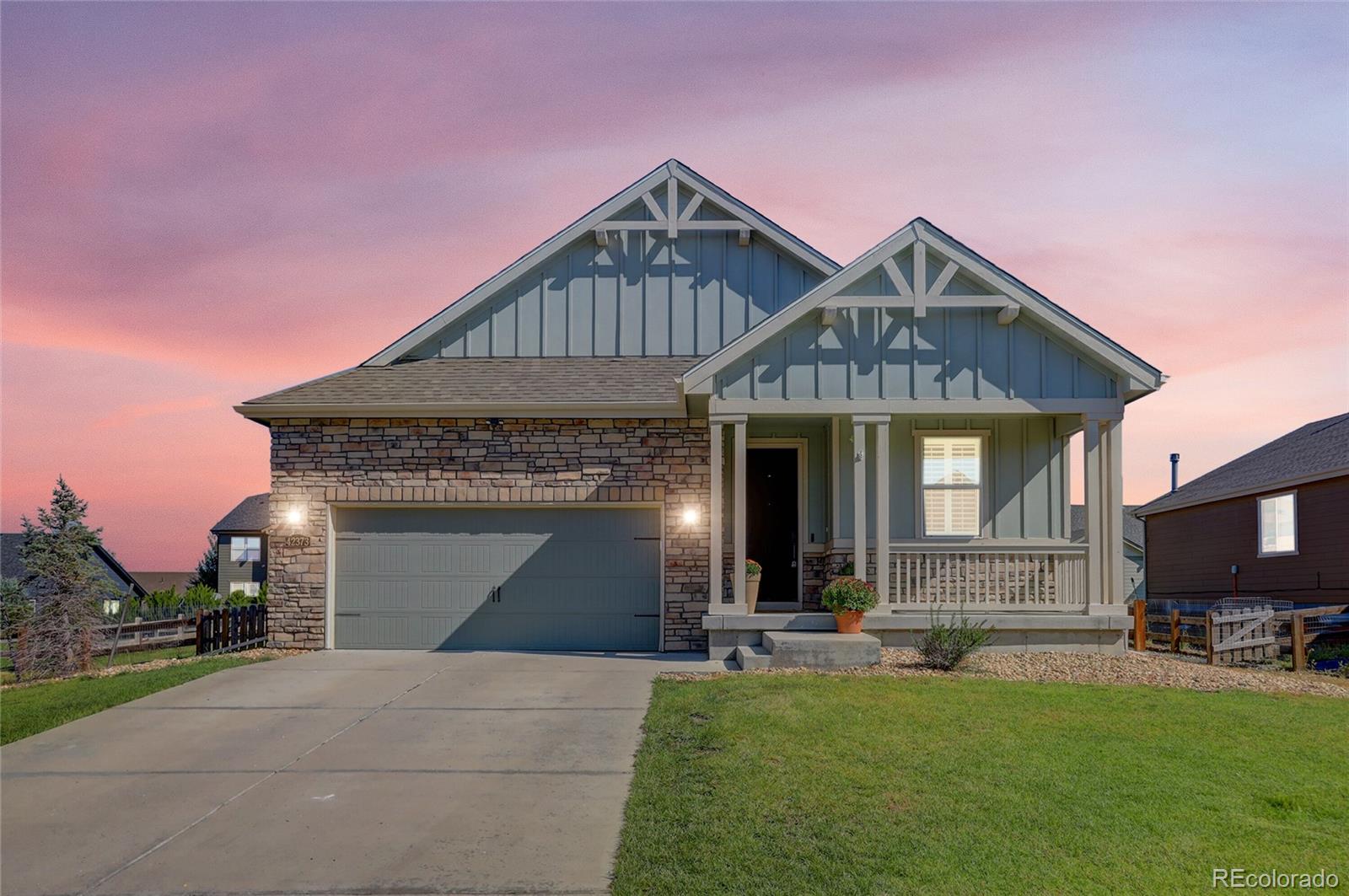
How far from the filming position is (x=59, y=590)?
13102 mm

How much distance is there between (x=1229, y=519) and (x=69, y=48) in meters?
23.0

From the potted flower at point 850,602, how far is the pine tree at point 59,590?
371 inches

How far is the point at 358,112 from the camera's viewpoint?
14516mm

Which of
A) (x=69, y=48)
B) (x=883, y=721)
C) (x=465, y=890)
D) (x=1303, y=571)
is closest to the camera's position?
(x=465, y=890)

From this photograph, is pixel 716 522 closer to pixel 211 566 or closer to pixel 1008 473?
pixel 1008 473

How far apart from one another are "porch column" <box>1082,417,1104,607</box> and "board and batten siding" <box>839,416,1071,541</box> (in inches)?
50.3

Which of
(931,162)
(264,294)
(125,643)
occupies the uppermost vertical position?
(931,162)

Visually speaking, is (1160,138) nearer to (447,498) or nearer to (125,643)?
(447,498)

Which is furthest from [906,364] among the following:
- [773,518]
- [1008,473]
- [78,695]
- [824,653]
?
[78,695]

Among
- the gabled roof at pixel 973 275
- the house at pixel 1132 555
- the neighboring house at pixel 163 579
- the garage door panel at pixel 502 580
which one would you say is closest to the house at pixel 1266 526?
the gabled roof at pixel 973 275

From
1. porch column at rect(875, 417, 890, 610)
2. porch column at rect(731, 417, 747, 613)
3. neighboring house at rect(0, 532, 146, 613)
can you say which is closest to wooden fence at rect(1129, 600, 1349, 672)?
porch column at rect(875, 417, 890, 610)

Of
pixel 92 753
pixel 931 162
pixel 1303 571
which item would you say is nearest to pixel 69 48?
pixel 92 753

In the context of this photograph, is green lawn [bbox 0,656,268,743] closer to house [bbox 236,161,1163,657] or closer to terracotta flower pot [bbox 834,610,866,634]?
house [bbox 236,161,1163,657]

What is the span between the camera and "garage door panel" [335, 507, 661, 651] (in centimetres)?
1462
